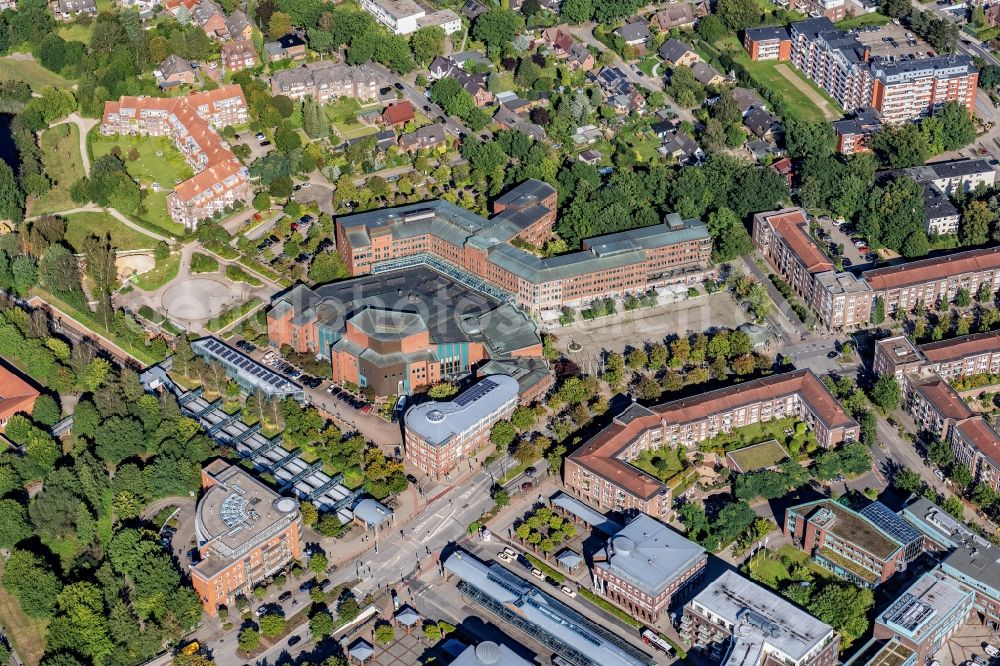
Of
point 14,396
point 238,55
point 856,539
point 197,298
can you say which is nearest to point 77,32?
point 238,55

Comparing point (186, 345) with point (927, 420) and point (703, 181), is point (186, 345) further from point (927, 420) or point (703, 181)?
point (927, 420)

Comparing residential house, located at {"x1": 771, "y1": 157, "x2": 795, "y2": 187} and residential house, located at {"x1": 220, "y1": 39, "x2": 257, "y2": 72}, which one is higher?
residential house, located at {"x1": 220, "y1": 39, "x2": 257, "y2": 72}

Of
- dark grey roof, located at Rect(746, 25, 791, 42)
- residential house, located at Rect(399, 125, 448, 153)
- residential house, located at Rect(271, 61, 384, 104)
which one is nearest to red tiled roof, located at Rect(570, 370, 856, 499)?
residential house, located at Rect(399, 125, 448, 153)

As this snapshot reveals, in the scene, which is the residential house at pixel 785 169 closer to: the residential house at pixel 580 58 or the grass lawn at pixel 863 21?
the residential house at pixel 580 58

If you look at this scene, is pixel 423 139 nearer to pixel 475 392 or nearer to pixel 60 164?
pixel 60 164

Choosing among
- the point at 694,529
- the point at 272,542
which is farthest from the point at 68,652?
the point at 694,529

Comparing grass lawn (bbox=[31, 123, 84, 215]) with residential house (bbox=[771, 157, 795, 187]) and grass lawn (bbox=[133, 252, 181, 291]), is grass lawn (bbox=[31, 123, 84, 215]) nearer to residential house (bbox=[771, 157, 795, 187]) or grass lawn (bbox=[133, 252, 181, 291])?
grass lawn (bbox=[133, 252, 181, 291])
